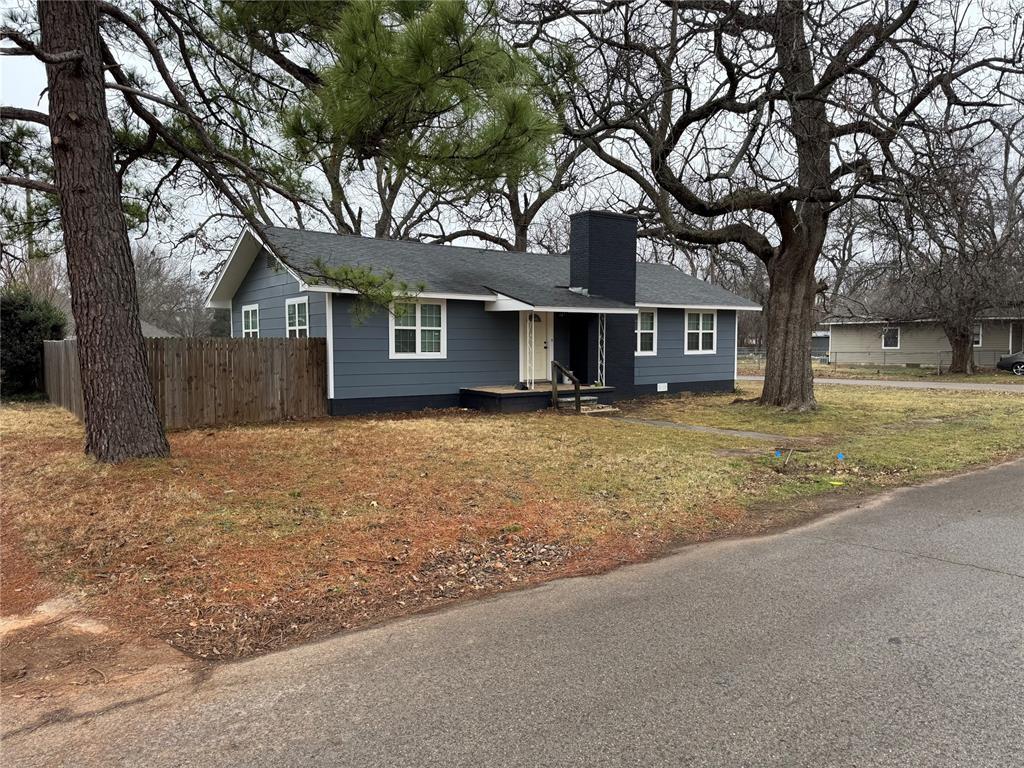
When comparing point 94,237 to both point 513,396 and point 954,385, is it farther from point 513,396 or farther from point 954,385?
point 954,385

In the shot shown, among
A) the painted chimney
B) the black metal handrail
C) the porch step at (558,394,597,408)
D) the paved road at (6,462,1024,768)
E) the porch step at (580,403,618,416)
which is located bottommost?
the paved road at (6,462,1024,768)

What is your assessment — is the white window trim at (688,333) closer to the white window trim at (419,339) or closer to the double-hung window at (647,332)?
the double-hung window at (647,332)

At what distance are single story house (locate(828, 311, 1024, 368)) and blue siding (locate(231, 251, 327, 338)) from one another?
29.7 meters

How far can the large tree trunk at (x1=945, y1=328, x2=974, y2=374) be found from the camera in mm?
30250

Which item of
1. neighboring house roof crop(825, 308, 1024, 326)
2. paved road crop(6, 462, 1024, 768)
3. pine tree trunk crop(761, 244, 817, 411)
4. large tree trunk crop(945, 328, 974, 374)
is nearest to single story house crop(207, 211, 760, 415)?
pine tree trunk crop(761, 244, 817, 411)

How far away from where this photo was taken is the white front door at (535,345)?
51.7ft

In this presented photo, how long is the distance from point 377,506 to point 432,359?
8560 mm

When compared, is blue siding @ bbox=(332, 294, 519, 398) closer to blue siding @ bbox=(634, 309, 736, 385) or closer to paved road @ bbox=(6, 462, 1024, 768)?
blue siding @ bbox=(634, 309, 736, 385)

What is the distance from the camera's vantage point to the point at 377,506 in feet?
20.7

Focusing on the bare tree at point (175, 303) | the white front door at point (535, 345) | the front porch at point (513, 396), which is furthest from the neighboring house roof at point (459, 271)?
the bare tree at point (175, 303)

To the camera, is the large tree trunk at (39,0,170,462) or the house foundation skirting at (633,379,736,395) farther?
the house foundation skirting at (633,379,736,395)

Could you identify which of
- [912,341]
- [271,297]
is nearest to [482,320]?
[271,297]

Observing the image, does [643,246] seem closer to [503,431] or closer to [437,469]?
[503,431]

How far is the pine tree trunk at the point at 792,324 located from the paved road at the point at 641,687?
10.9m
